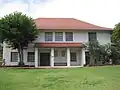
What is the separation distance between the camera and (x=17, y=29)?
35969 mm

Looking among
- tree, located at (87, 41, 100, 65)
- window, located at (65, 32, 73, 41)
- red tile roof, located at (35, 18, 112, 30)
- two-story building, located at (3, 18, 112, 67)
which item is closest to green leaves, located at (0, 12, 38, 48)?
two-story building, located at (3, 18, 112, 67)

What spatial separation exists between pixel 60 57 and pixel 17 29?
28.9ft

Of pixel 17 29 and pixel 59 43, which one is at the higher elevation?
pixel 17 29

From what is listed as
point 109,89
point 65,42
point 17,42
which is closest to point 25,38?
point 17,42

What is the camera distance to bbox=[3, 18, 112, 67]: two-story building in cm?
4072

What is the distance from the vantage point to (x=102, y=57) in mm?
37625

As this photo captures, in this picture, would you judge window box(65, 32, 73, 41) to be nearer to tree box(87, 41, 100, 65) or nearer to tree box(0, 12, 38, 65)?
tree box(87, 41, 100, 65)

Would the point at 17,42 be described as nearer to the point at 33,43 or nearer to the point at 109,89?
the point at 33,43

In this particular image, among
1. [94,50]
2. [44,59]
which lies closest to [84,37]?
[94,50]

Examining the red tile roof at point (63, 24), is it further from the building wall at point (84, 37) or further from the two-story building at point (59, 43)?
the building wall at point (84, 37)

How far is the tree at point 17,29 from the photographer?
35625 mm

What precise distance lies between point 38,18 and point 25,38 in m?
11.1

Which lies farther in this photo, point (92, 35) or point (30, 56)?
point (92, 35)

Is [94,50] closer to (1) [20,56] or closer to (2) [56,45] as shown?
(2) [56,45]
